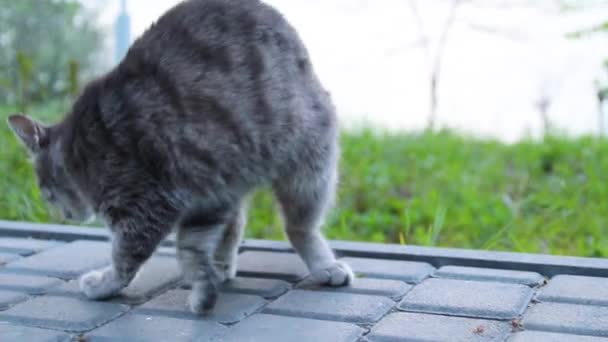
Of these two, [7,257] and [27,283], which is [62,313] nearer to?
[27,283]

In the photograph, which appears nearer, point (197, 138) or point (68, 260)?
point (197, 138)

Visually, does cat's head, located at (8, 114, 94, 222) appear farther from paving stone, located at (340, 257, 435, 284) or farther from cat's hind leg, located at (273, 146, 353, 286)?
paving stone, located at (340, 257, 435, 284)

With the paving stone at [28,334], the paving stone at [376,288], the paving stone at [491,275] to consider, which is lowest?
the paving stone at [28,334]

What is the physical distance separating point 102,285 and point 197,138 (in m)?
0.55

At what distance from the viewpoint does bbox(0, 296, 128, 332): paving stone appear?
235 cm

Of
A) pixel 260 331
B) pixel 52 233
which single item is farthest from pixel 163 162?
pixel 52 233

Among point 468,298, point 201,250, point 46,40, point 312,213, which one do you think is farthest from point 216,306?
point 46,40

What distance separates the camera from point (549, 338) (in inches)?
85.4

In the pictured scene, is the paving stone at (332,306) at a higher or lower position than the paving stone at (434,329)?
lower

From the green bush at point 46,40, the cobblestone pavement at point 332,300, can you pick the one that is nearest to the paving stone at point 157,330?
the cobblestone pavement at point 332,300

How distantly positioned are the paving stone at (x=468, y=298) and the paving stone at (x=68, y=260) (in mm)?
1179

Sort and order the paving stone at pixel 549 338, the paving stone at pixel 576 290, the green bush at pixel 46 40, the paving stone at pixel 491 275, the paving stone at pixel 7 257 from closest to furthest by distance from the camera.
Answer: the paving stone at pixel 549 338 → the paving stone at pixel 576 290 → the paving stone at pixel 491 275 → the paving stone at pixel 7 257 → the green bush at pixel 46 40

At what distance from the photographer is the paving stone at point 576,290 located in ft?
8.27

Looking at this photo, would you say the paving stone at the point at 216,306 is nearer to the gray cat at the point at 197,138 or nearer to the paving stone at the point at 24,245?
the gray cat at the point at 197,138
